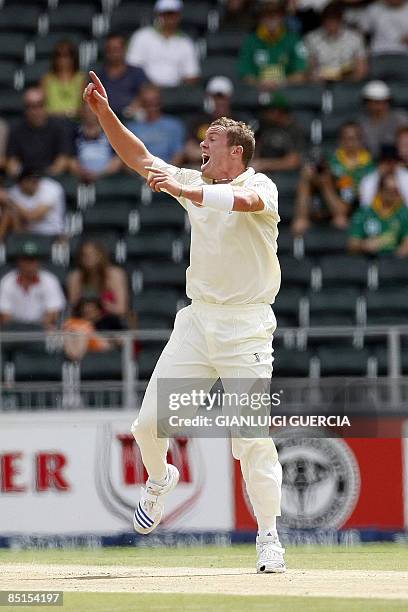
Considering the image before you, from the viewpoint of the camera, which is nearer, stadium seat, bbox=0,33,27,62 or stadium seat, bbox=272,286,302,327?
stadium seat, bbox=272,286,302,327

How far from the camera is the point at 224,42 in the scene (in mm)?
16266

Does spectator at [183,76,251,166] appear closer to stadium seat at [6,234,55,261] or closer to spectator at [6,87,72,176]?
spectator at [6,87,72,176]

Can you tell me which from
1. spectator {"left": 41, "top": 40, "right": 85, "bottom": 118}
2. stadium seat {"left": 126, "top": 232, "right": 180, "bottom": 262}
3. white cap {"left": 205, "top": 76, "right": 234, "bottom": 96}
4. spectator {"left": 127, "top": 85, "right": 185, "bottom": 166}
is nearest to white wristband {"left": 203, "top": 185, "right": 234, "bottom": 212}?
stadium seat {"left": 126, "top": 232, "right": 180, "bottom": 262}

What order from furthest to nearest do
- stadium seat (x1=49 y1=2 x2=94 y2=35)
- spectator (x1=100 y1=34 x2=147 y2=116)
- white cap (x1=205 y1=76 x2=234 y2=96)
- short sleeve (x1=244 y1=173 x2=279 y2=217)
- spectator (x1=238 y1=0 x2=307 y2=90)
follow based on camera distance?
stadium seat (x1=49 y1=2 x2=94 y2=35) → spectator (x1=238 y1=0 x2=307 y2=90) → spectator (x1=100 y1=34 x2=147 y2=116) → white cap (x1=205 y1=76 x2=234 y2=96) → short sleeve (x1=244 y1=173 x2=279 y2=217)

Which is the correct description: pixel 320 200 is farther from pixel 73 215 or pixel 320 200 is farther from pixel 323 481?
pixel 323 481

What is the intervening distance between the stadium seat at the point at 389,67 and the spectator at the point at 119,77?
245cm

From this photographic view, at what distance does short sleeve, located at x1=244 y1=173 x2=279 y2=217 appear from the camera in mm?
7617

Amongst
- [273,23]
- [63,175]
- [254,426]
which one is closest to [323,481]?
[254,426]

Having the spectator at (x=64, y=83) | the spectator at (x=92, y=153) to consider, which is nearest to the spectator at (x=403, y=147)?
the spectator at (x=92, y=153)

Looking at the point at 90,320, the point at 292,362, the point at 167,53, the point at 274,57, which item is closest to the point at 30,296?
the point at 90,320

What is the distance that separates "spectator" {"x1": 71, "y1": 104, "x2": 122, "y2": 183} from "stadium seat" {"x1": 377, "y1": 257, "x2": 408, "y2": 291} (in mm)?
3039

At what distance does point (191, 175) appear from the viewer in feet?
26.6

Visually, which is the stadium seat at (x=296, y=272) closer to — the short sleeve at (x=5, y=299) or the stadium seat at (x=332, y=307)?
the stadium seat at (x=332, y=307)

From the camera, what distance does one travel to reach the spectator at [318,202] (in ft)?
45.7
